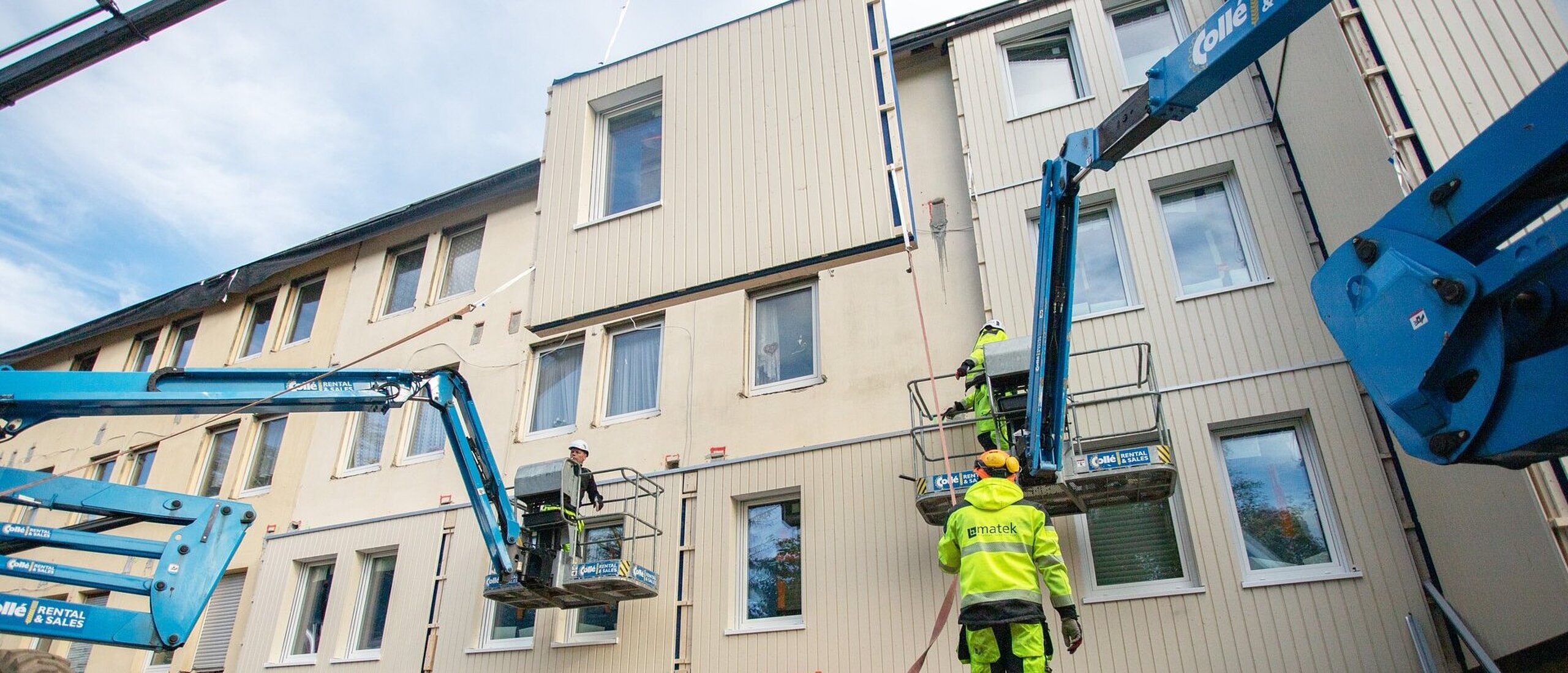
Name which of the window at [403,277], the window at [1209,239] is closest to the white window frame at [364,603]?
the window at [403,277]

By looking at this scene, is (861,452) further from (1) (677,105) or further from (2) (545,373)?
(2) (545,373)

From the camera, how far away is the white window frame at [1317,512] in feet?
27.1

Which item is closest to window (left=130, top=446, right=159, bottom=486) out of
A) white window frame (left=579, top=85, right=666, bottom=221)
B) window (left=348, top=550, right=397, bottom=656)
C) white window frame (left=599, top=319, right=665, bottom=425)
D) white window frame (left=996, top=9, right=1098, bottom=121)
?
window (left=348, top=550, right=397, bottom=656)

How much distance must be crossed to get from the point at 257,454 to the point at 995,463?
48.5ft

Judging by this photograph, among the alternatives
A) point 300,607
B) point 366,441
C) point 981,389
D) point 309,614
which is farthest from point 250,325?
point 981,389

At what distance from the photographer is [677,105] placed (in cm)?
937

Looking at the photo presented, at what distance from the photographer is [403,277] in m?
16.7

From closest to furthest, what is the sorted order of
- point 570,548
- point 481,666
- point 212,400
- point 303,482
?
point 212,400, point 570,548, point 481,666, point 303,482

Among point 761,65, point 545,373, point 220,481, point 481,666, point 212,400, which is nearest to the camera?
point 212,400

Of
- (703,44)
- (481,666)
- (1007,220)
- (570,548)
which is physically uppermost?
(703,44)

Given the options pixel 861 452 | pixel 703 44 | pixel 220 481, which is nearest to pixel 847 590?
pixel 861 452

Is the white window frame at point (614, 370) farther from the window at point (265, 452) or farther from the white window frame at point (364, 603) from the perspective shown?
the window at point (265, 452)

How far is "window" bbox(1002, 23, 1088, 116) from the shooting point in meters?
11.8

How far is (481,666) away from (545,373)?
4.24 m
